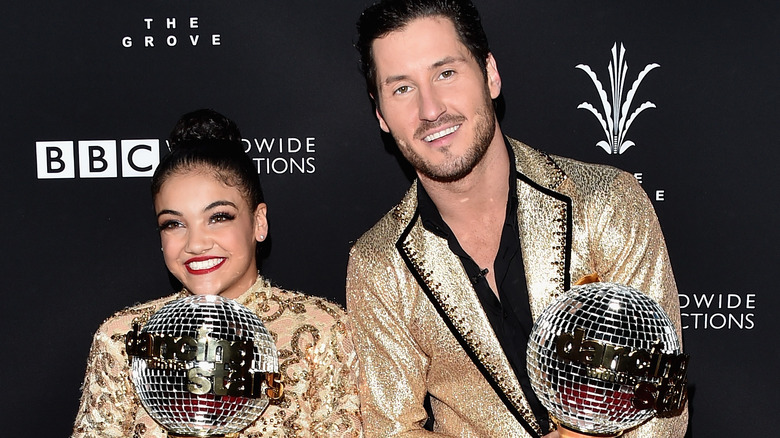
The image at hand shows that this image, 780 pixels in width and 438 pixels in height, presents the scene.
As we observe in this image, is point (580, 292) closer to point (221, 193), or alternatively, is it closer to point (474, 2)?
point (221, 193)

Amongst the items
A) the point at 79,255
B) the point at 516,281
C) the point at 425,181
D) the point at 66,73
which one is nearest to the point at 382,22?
the point at 425,181

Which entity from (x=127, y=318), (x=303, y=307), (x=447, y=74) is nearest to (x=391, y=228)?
(x=303, y=307)

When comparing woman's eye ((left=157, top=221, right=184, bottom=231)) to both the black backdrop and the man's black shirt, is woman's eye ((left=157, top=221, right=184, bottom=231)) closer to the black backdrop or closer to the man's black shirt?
the black backdrop

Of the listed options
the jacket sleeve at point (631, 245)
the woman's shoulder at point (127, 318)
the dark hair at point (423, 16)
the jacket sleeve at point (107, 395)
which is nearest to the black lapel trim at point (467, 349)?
the jacket sleeve at point (631, 245)

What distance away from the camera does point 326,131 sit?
7.72 ft

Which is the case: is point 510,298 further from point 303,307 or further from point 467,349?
point 303,307

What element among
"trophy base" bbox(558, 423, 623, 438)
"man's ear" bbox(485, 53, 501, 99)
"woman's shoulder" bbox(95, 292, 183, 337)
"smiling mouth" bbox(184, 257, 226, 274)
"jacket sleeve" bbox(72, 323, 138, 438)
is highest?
"man's ear" bbox(485, 53, 501, 99)

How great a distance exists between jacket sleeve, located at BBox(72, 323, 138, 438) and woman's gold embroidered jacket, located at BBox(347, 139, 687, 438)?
536mm

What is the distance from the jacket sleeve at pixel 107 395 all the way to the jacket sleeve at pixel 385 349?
533 millimetres

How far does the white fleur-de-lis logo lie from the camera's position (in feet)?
7.54

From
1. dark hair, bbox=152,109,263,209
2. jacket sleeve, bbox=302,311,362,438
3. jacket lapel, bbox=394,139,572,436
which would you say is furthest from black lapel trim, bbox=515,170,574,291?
dark hair, bbox=152,109,263,209

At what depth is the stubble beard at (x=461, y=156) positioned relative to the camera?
2004 mm

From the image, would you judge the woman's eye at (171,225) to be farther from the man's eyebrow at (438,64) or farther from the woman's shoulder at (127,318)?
the man's eyebrow at (438,64)

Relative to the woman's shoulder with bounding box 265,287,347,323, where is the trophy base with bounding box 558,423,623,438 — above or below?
below
